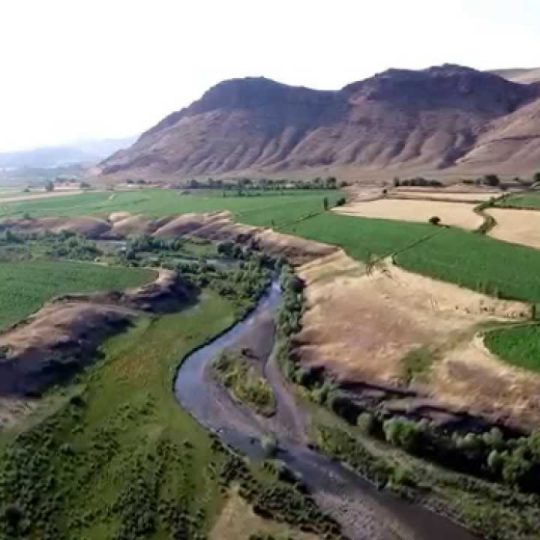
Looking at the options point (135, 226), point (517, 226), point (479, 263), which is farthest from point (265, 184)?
point (479, 263)

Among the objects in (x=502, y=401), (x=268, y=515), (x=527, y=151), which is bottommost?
(x=268, y=515)

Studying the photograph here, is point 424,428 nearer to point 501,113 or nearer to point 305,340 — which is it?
point 305,340

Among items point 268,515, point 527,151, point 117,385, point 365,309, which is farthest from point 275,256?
point 527,151

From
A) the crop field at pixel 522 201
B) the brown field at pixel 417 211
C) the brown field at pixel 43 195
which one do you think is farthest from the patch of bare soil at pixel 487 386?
the brown field at pixel 43 195

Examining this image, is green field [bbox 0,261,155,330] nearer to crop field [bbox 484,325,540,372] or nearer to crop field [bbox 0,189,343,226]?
crop field [bbox 0,189,343,226]

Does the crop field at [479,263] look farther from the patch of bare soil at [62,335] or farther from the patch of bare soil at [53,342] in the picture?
the patch of bare soil at [53,342]

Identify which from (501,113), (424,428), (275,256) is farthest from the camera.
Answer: (501,113)
